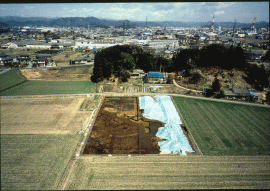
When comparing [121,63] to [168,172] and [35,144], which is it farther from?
[35,144]

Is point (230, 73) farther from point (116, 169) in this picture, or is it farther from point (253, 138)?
point (116, 169)

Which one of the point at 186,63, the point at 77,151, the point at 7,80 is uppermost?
the point at 186,63

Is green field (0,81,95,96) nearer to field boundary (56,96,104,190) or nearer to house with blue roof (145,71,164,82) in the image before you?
field boundary (56,96,104,190)

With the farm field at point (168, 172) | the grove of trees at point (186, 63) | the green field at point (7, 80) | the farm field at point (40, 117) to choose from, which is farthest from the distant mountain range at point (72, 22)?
the farm field at point (168, 172)

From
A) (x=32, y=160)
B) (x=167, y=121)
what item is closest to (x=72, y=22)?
(x=167, y=121)

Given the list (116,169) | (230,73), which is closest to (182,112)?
(116,169)

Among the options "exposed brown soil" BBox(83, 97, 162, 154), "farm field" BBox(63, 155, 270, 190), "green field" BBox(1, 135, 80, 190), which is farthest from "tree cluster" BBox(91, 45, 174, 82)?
"farm field" BBox(63, 155, 270, 190)
